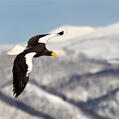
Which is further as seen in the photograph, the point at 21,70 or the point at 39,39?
the point at 39,39

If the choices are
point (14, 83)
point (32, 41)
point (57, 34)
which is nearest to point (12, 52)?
point (14, 83)

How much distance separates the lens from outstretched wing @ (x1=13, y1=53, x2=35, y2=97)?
165ft

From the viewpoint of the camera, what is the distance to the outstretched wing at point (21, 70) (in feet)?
165

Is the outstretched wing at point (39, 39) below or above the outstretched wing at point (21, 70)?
below

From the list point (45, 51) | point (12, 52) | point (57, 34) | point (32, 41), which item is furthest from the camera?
point (57, 34)

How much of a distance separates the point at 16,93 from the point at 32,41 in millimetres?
13747

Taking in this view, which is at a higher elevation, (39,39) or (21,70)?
(21,70)

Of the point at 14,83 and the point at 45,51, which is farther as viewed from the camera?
the point at 45,51

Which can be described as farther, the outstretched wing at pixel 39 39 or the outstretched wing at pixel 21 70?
the outstretched wing at pixel 39 39

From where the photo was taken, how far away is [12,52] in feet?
176

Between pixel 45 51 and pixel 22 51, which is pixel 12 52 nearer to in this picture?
pixel 22 51

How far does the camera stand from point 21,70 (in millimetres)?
50469

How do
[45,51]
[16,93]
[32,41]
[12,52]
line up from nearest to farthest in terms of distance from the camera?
[16,93] → [12,52] → [45,51] → [32,41]

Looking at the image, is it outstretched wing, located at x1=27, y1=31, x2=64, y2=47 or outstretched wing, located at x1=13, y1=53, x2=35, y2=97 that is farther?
outstretched wing, located at x1=27, y1=31, x2=64, y2=47
